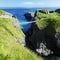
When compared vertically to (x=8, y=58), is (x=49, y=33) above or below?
below

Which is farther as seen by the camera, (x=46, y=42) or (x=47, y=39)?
(x=47, y=39)

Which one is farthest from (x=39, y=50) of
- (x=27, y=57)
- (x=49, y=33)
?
(x=27, y=57)

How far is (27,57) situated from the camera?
1168 cm

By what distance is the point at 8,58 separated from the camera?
9.66 meters

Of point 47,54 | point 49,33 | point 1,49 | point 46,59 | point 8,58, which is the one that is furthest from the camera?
point 49,33

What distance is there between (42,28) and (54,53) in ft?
28.8

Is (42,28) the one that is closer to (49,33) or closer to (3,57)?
(49,33)

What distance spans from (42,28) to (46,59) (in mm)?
12423

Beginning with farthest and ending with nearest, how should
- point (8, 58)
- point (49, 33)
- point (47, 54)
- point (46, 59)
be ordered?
point (49, 33) < point (47, 54) < point (46, 59) < point (8, 58)

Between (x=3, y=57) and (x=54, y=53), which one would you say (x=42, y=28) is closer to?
(x=54, y=53)

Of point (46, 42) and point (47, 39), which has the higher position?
point (47, 39)

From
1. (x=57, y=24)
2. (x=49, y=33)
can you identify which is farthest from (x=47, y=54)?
(x=57, y=24)

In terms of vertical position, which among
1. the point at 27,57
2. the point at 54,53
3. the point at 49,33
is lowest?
the point at 54,53

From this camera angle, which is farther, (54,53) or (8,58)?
(54,53)
